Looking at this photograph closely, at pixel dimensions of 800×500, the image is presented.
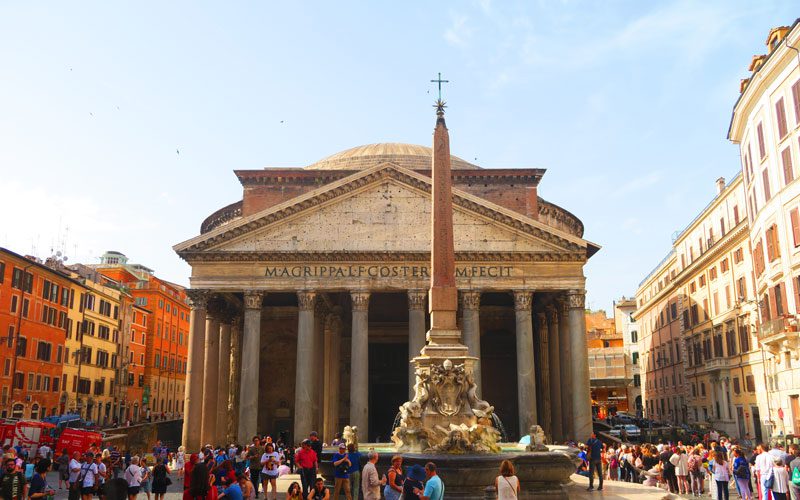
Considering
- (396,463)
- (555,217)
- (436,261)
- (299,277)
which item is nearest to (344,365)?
(299,277)

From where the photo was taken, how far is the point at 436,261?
1236 centimetres

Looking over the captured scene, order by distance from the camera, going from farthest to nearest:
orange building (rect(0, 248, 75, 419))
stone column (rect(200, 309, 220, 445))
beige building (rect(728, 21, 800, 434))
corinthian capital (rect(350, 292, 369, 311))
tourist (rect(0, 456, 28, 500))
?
orange building (rect(0, 248, 75, 419)) < stone column (rect(200, 309, 220, 445)) < corinthian capital (rect(350, 292, 369, 311)) < beige building (rect(728, 21, 800, 434)) < tourist (rect(0, 456, 28, 500))

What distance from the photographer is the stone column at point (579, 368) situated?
1081 inches

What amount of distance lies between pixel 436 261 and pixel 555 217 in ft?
90.9

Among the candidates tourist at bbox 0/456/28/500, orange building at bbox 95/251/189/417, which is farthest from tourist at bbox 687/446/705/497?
orange building at bbox 95/251/189/417

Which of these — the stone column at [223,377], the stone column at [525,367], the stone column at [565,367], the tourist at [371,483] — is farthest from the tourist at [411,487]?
the stone column at [223,377]

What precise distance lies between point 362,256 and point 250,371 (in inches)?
237

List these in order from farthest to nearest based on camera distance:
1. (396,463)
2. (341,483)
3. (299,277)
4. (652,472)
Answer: (299,277), (652,472), (341,483), (396,463)

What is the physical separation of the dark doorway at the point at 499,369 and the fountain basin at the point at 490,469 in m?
24.8

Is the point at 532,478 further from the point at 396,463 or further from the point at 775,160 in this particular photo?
the point at 775,160

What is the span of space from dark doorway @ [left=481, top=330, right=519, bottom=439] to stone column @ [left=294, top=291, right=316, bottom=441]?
11.9 m

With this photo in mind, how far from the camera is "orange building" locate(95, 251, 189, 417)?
53.8m

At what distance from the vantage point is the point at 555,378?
31984mm

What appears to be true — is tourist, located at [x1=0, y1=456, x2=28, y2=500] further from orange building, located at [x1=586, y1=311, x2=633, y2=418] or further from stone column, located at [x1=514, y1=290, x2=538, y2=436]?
orange building, located at [x1=586, y1=311, x2=633, y2=418]
